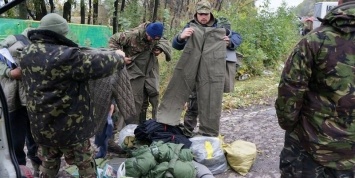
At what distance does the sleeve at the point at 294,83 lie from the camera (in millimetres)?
2223

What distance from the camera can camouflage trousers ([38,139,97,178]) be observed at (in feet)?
9.96

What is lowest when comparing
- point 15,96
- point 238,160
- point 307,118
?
point 238,160

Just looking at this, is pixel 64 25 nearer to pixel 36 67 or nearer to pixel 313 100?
pixel 36 67

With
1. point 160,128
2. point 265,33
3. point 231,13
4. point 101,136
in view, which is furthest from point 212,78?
point 231,13

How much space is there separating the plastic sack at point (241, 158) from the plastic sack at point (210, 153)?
85 mm

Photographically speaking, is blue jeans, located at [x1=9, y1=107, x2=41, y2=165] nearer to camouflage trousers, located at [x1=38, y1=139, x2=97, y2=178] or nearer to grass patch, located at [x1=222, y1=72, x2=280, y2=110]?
camouflage trousers, located at [x1=38, y1=139, x2=97, y2=178]

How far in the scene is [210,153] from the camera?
403 centimetres

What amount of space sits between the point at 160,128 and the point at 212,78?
2.84 feet

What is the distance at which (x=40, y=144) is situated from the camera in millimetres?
3020

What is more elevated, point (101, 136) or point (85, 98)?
point (85, 98)

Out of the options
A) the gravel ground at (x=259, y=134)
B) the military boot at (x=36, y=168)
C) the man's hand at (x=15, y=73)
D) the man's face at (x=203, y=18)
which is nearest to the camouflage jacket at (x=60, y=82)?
the man's hand at (x=15, y=73)

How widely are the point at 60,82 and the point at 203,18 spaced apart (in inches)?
84.8

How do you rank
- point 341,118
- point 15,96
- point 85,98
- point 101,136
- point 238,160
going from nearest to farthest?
point 341,118 → point 85,98 → point 15,96 → point 101,136 → point 238,160

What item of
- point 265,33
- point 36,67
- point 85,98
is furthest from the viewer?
point 265,33
